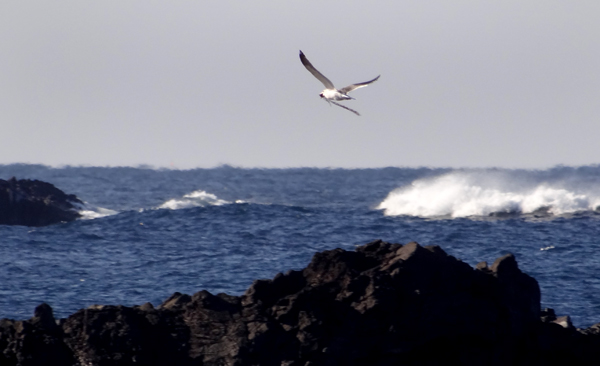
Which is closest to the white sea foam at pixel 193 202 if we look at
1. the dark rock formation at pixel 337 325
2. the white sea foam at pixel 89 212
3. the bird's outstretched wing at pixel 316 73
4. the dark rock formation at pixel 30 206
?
the white sea foam at pixel 89 212

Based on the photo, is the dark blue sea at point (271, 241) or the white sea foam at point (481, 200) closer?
the dark blue sea at point (271, 241)

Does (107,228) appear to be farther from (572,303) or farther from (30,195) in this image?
(572,303)

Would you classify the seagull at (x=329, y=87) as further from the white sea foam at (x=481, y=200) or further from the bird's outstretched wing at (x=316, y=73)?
the white sea foam at (x=481, y=200)

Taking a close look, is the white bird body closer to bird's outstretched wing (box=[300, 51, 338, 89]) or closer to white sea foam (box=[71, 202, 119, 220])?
bird's outstretched wing (box=[300, 51, 338, 89])

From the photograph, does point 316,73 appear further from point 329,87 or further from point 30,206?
point 30,206

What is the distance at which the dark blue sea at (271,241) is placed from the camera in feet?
65.0

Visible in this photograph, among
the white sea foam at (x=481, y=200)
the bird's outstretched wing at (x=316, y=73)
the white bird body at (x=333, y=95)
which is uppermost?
the bird's outstretched wing at (x=316, y=73)

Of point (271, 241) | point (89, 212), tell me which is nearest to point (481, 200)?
point (271, 241)

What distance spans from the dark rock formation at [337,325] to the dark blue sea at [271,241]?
4348mm

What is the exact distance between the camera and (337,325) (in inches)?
487

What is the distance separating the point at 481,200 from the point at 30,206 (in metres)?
22.0

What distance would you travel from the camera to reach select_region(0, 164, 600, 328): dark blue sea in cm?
1980

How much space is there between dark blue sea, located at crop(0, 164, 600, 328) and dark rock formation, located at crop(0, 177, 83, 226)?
130 centimetres

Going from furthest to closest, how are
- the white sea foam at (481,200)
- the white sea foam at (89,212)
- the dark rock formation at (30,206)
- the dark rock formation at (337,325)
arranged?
the white sea foam at (481,200) < the white sea foam at (89,212) < the dark rock formation at (30,206) < the dark rock formation at (337,325)
